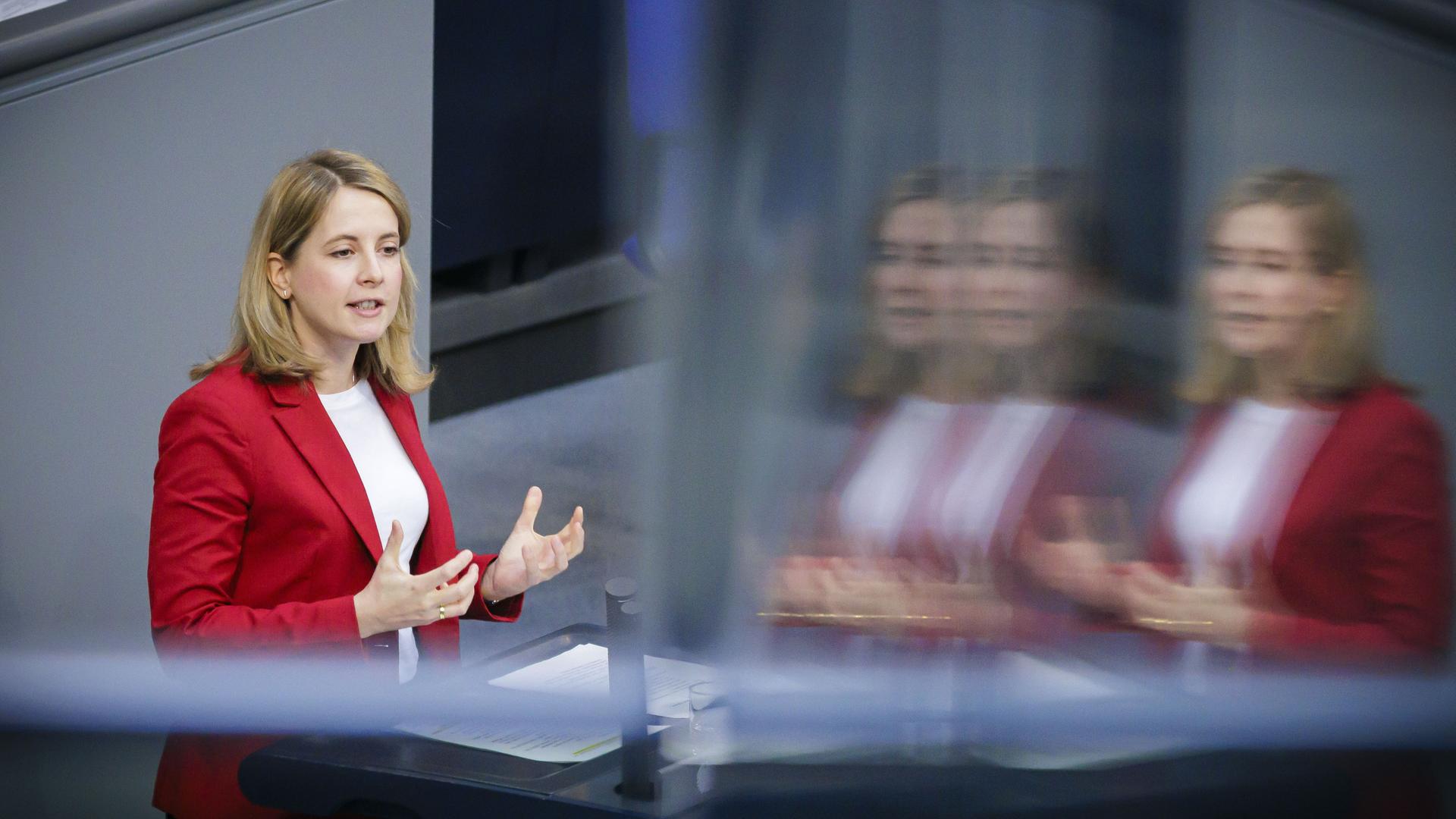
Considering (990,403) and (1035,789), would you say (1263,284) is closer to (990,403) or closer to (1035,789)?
(990,403)

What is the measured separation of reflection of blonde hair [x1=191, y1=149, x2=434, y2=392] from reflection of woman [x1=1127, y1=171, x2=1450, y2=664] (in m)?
0.88

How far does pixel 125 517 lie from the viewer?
71.2 inches

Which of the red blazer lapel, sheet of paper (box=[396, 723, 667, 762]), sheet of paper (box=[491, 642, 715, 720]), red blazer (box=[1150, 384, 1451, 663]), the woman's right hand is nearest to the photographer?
red blazer (box=[1150, 384, 1451, 663])

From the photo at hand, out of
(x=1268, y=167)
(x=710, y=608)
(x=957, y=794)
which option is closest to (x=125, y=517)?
(x=710, y=608)

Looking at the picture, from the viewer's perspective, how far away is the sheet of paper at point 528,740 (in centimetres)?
102

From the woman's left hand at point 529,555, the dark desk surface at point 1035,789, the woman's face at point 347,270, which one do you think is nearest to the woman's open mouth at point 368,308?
the woman's face at point 347,270

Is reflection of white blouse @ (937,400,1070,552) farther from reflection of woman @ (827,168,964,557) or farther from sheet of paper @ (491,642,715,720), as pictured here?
sheet of paper @ (491,642,715,720)

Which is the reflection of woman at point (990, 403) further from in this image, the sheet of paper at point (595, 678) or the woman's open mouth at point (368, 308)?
the woman's open mouth at point (368, 308)

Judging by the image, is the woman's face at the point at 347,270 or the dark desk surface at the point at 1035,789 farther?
the woman's face at the point at 347,270

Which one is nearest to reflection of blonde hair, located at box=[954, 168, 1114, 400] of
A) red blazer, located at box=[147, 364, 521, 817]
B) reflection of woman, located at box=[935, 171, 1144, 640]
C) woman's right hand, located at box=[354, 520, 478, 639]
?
reflection of woman, located at box=[935, 171, 1144, 640]

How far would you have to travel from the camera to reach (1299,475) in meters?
0.70

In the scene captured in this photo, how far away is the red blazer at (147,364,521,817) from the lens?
116cm

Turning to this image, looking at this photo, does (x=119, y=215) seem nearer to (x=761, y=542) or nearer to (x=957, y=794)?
(x=761, y=542)

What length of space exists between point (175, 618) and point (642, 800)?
504 millimetres
